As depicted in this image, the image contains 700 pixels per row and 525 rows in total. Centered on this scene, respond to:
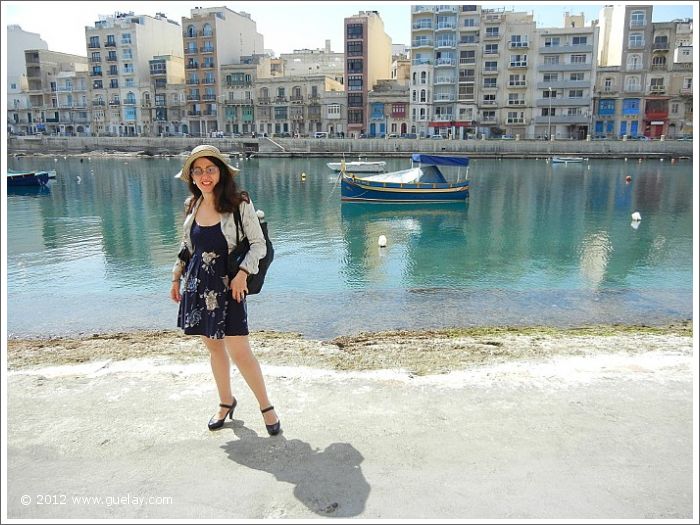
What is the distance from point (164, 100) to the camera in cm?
8856

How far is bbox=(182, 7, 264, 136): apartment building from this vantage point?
83.6 m

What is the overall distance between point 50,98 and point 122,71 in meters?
14.8

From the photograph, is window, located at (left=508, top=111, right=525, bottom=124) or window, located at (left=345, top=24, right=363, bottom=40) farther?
Result: window, located at (left=508, top=111, right=525, bottom=124)

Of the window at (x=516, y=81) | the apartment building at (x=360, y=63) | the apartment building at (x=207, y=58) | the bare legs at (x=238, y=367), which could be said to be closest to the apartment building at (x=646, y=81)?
the window at (x=516, y=81)

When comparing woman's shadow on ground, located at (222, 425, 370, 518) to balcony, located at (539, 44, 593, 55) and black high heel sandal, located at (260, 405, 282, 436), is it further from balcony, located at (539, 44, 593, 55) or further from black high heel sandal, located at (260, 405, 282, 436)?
balcony, located at (539, 44, 593, 55)

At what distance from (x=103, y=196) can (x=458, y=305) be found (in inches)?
1124

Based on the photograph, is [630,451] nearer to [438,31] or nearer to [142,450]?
[142,450]

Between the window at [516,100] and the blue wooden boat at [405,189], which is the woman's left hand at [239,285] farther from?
the window at [516,100]

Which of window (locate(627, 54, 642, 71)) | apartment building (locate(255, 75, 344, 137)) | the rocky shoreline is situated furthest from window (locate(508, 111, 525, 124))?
the rocky shoreline

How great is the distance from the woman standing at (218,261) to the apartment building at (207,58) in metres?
85.0

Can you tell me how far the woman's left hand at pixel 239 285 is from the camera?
12.8 feet

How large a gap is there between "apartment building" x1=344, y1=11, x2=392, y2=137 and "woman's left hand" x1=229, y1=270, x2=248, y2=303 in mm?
77457

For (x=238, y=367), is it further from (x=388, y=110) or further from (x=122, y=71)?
(x=122, y=71)

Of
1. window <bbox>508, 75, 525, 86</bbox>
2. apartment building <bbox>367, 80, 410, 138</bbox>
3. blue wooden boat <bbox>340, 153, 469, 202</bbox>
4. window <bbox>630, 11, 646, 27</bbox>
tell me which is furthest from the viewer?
apartment building <bbox>367, 80, 410, 138</bbox>
